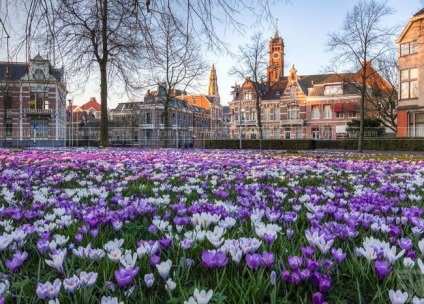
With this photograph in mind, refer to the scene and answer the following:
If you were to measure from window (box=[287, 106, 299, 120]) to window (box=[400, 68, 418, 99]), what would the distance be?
27430 millimetres

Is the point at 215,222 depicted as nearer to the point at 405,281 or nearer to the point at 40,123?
the point at 405,281

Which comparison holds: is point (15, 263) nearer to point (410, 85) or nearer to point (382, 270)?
point (382, 270)

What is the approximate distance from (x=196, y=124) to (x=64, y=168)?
3188 inches

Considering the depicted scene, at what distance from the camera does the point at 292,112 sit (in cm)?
5906

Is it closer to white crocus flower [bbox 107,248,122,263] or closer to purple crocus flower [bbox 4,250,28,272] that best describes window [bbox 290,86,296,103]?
white crocus flower [bbox 107,248,122,263]

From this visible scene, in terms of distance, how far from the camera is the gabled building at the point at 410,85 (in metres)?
29.1

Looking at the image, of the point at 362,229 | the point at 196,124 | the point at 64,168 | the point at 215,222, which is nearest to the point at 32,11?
the point at 215,222

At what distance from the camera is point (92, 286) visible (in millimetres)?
1325

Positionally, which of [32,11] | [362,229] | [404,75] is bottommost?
[362,229]

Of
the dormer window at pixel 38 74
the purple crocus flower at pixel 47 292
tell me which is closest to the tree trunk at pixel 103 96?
the dormer window at pixel 38 74

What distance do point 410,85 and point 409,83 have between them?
181 mm

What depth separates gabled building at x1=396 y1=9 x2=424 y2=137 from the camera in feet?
95.6

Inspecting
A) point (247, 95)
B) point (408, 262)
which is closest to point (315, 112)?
point (247, 95)

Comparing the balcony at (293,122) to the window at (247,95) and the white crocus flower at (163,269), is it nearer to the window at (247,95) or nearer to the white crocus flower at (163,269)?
the window at (247,95)
